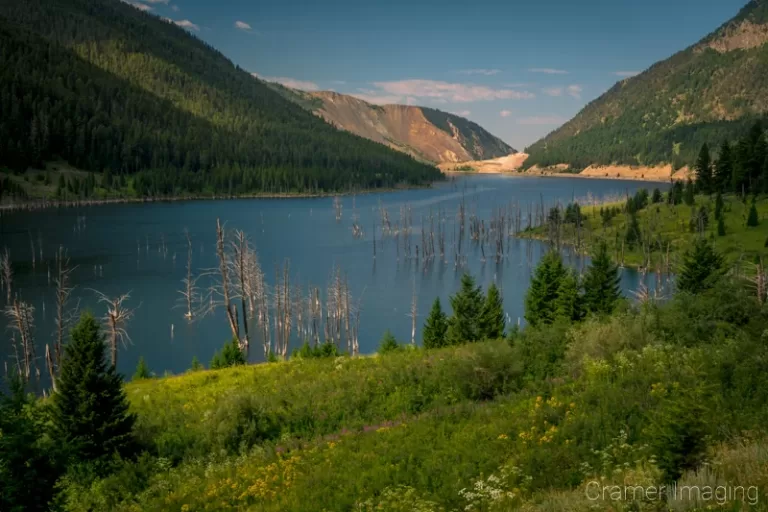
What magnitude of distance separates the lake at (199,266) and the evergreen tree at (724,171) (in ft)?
135

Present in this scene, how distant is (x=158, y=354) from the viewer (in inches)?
2707

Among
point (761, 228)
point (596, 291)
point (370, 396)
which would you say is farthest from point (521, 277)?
point (370, 396)

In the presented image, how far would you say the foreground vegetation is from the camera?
13.8 meters

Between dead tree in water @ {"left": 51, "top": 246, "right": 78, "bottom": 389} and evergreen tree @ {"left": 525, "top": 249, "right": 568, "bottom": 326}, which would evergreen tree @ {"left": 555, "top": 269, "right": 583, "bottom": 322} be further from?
dead tree in water @ {"left": 51, "top": 246, "right": 78, "bottom": 389}

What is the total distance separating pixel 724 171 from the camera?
452 ft

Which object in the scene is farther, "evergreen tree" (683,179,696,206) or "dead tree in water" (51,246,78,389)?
"evergreen tree" (683,179,696,206)

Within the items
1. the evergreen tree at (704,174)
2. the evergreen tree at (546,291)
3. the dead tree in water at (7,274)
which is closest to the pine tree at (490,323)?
the evergreen tree at (546,291)

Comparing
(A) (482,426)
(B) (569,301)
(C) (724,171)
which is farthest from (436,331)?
(C) (724,171)

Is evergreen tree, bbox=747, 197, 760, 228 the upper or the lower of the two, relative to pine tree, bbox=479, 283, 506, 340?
upper

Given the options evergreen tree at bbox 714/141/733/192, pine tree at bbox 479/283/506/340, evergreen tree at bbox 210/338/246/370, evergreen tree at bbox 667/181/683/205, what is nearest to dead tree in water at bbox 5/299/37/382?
evergreen tree at bbox 210/338/246/370

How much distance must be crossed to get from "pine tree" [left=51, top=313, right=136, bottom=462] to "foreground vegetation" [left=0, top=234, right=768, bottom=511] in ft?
0.23

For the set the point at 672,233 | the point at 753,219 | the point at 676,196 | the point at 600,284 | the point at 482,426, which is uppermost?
the point at 676,196

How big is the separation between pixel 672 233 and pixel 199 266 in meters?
101

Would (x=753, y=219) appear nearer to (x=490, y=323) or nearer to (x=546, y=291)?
(x=546, y=291)
